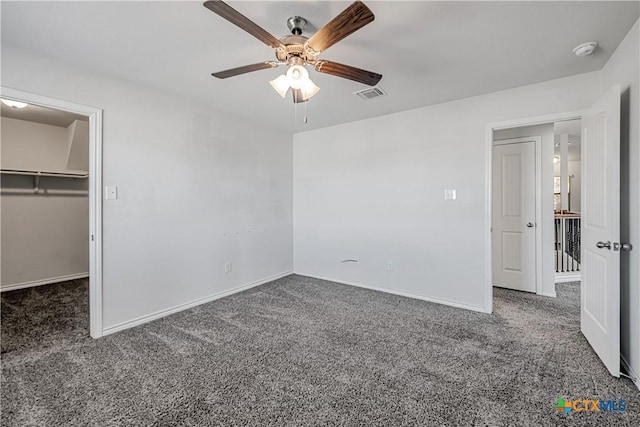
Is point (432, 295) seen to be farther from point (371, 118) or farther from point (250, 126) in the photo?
point (250, 126)

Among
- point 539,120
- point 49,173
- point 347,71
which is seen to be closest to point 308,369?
point 347,71

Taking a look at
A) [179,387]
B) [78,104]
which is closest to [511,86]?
[179,387]

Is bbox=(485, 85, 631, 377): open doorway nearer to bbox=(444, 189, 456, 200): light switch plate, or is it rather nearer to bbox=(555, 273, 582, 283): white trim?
bbox=(444, 189, 456, 200): light switch plate

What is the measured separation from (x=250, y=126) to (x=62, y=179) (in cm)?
322

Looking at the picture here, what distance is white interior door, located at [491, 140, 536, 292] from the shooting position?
12.2 ft

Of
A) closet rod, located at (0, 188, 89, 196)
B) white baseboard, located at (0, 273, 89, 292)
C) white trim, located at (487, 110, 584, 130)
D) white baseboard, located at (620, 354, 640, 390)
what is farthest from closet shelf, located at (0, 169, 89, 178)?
white baseboard, located at (620, 354, 640, 390)

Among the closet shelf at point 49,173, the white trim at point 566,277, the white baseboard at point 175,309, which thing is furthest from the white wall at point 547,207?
the closet shelf at point 49,173

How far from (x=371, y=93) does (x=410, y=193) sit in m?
1.32

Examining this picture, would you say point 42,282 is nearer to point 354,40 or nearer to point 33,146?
point 33,146

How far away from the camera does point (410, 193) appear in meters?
3.58

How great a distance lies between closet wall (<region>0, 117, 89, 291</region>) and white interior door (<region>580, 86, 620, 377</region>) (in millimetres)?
5907

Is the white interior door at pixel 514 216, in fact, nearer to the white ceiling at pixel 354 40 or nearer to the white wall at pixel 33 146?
the white ceiling at pixel 354 40

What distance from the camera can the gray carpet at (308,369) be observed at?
1607 mm

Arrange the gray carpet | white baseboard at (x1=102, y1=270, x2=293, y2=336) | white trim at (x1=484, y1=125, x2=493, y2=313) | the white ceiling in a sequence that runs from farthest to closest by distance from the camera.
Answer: white trim at (x1=484, y1=125, x2=493, y2=313) → white baseboard at (x1=102, y1=270, x2=293, y2=336) → the white ceiling → the gray carpet
